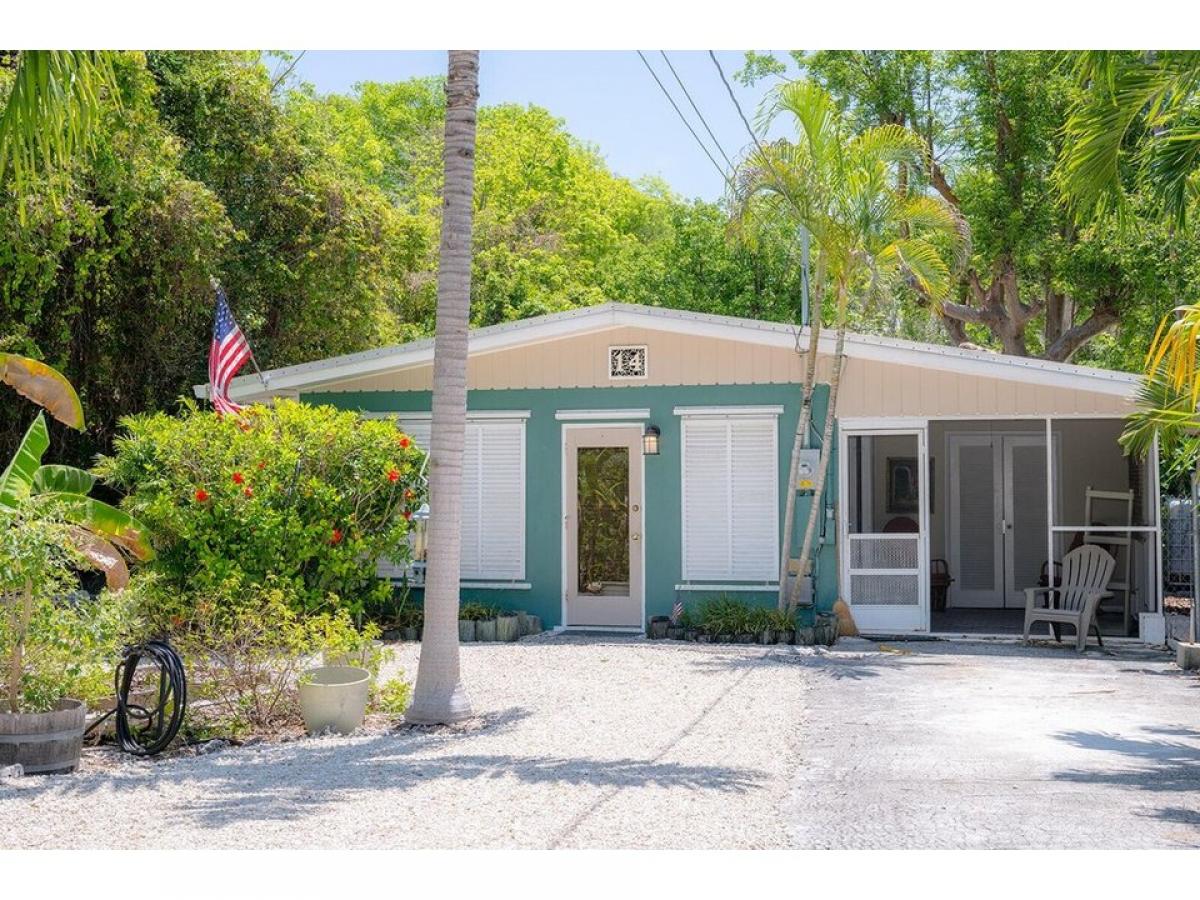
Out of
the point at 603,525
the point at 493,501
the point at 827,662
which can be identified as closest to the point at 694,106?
the point at 603,525

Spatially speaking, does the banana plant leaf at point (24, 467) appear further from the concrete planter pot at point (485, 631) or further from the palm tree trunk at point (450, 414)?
the concrete planter pot at point (485, 631)

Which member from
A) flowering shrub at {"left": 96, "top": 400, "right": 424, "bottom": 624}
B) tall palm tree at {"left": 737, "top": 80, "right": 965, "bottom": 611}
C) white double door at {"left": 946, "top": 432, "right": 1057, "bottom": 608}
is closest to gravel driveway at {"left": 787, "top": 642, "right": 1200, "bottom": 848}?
tall palm tree at {"left": 737, "top": 80, "right": 965, "bottom": 611}

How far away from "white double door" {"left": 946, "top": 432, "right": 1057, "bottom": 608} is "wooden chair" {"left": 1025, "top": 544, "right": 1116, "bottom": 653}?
381cm

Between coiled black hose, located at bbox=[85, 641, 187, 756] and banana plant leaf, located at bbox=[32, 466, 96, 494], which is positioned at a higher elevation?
banana plant leaf, located at bbox=[32, 466, 96, 494]

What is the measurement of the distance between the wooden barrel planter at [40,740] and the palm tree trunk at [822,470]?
24.0 feet

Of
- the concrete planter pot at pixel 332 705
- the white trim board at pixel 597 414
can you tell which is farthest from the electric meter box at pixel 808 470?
the concrete planter pot at pixel 332 705

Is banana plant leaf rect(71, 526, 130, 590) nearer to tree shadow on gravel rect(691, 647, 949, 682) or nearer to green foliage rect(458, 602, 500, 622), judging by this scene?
green foliage rect(458, 602, 500, 622)

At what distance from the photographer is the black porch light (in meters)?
13.5

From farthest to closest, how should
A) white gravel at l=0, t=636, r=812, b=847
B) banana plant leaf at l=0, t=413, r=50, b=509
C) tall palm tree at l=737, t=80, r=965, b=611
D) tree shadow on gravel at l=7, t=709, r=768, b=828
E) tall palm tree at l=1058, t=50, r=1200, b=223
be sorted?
tall palm tree at l=737, t=80, r=965, b=611 → banana plant leaf at l=0, t=413, r=50, b=509 → tall palm tree at l=1058, t=50, r=1200, b=223 → tree shadow on gravel at l=7, t=709, r=768, b=828 → white gravel at l=0, t=636, r=812, b=847

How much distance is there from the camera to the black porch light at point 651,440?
44.2 ft

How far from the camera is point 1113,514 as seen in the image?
15.8m

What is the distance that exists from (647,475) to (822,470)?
1872 millimetres

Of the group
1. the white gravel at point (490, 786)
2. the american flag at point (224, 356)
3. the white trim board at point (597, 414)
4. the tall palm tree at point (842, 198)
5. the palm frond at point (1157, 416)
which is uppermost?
the tall palm tree at point (842, 198)

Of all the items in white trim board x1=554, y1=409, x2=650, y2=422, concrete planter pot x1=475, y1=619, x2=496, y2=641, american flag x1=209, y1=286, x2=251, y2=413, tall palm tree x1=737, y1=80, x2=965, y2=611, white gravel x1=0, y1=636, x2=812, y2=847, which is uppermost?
tall palm tree x1=737, y1=80, x2=965, y2=611
